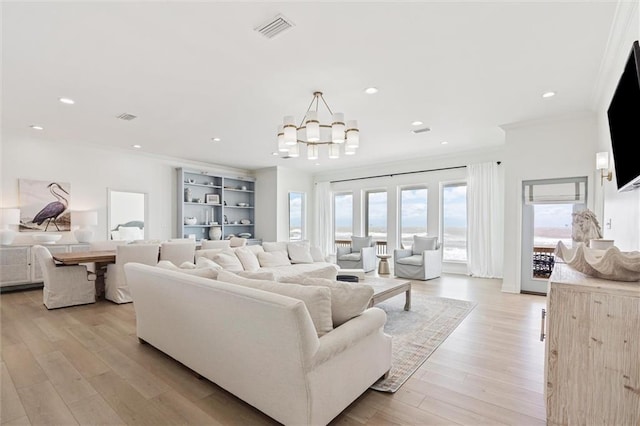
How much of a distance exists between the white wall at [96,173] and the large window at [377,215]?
4.44 meters

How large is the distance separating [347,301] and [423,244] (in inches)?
205

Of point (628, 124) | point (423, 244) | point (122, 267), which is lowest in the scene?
point (122, 267)

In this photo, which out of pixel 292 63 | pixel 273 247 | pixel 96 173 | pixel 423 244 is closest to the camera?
pixel 292 63

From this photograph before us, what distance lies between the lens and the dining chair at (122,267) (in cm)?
449

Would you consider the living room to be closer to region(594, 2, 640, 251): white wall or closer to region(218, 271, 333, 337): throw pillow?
region(594, 2, 640, 251): white wall

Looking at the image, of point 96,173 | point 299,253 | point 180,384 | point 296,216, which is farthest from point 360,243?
point 96,173

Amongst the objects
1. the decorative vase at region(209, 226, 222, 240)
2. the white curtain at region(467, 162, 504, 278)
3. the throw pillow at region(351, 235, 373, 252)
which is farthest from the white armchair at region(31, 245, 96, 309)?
the white curtain at region(467, 162, 504, 278)

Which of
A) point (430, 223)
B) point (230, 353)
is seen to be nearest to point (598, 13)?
point (230, 353)

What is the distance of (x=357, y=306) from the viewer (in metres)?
2.04

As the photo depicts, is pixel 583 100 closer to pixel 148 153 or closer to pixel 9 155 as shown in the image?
pixel 148 153

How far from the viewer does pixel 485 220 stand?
6387mm

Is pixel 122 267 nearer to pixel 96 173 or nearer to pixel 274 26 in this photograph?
pixel 96 173

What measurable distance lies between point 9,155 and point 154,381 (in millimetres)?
5417

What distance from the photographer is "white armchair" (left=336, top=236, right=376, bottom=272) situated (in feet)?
22.9
